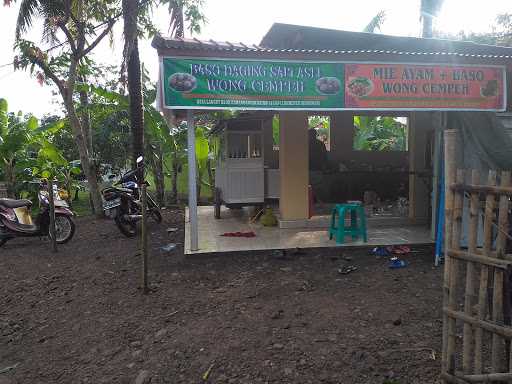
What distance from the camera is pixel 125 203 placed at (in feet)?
27.2

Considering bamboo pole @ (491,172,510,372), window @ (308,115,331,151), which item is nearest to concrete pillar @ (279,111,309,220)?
bamboo pole @ (491,172,510,372)

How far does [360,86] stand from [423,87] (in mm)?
965

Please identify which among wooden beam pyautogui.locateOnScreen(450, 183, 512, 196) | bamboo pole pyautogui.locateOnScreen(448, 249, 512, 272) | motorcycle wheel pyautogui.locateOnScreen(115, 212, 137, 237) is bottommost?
motorcycle wheel pyautogui.locateOnScreen(115, 212, 137, 237)

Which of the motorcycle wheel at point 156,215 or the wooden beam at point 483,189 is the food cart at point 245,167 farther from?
the wooden beam at point 483,189

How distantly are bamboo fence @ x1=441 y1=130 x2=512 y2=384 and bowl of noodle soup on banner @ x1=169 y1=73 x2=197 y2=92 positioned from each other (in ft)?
11.9

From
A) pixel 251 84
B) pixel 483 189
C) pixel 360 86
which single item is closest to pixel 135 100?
→ pixel 251 84

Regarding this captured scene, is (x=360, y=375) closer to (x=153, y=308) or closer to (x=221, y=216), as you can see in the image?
(x=153, y=308)

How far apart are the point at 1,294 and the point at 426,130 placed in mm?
7397

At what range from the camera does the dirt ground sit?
3.42m

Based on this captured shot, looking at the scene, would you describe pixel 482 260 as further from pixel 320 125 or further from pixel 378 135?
pixel 320 125

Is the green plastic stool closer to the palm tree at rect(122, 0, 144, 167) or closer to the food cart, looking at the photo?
the food cart

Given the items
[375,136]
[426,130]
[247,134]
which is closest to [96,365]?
[247,134]

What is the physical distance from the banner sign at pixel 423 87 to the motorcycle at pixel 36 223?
5.58 meters

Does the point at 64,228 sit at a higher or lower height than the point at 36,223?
lower
